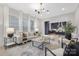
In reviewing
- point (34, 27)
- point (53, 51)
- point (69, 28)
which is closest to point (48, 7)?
point (34, 27)

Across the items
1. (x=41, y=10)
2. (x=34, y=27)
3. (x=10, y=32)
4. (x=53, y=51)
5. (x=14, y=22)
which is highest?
(x=41, y=10)

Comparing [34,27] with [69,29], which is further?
[34,27]

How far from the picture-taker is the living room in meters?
2.17

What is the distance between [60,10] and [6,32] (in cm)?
131

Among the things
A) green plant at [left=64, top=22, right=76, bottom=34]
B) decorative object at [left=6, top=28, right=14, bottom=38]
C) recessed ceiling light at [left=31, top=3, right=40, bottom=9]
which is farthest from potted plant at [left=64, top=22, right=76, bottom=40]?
decorative object at [left=6, top=28, right=14, bottom=38]

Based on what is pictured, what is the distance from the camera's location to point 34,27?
2303 mm

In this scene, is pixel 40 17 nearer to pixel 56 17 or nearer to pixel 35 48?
pixel 56 17

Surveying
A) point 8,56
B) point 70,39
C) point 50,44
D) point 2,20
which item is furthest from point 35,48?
point 2,20

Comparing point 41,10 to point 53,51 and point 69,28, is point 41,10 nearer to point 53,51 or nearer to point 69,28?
point 69,28

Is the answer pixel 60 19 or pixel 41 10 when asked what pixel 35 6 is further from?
pixel 60 19

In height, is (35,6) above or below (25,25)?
above

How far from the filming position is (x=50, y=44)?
2250 millimetres

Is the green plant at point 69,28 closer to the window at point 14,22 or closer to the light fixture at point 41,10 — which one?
the light fixture at point 41,10

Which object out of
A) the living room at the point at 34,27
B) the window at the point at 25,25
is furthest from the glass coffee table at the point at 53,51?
the window at the point at 25,25
